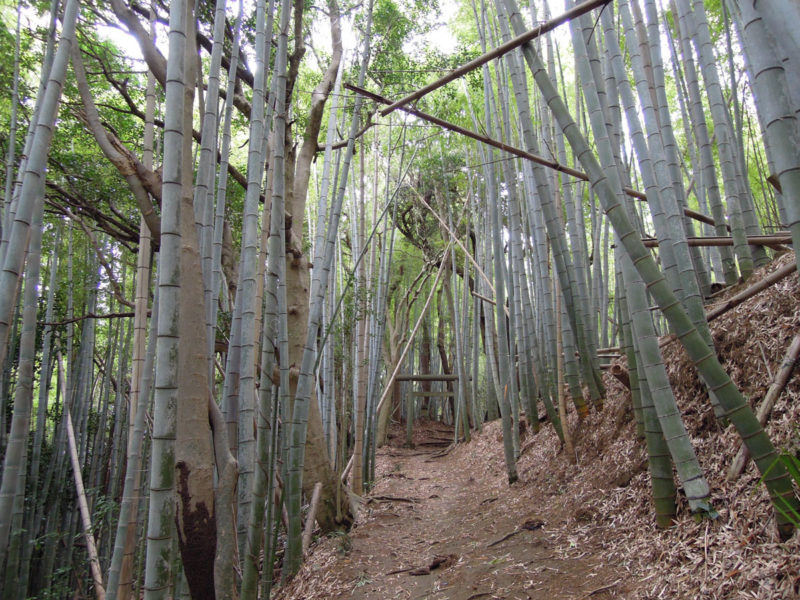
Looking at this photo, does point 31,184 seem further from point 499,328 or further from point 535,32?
point 499,328

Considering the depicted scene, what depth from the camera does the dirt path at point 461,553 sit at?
1.85 m

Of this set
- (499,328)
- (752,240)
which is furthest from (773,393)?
(499,328)

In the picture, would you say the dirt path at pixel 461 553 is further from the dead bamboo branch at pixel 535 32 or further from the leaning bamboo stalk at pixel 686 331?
the dead bamboo branch at pixel 535 32

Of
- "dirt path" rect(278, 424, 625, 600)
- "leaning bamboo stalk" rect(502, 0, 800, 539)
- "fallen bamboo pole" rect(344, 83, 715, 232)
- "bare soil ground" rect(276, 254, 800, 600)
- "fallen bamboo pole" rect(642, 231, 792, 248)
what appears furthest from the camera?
"fallen bamboo pole" rect(642, 231, 792, 248)

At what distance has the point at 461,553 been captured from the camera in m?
2.51

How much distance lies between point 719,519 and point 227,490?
4.94ft

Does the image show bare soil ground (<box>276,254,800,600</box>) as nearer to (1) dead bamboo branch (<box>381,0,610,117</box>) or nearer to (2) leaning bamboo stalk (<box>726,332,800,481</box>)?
(2) leaning bamboo stalk (<box>726,332,800,481</box>)

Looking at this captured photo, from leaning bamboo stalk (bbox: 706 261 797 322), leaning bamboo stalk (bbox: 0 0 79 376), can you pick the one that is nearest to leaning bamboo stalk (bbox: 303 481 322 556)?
leaning bamboo stalk (bbox: 0 0 79 376)

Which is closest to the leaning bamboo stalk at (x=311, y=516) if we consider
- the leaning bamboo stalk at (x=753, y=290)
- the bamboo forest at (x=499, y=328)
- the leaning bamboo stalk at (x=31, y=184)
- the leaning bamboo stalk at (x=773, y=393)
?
the bamboo forest at (x=499, y=328)

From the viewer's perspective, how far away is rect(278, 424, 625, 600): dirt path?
73.0 inches

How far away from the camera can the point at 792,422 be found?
144 centimetres

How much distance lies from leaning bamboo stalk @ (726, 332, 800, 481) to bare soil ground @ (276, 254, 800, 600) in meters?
0.03

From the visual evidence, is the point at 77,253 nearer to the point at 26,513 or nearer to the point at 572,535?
the point at 26,513

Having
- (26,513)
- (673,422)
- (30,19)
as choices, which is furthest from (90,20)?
(673,422)
